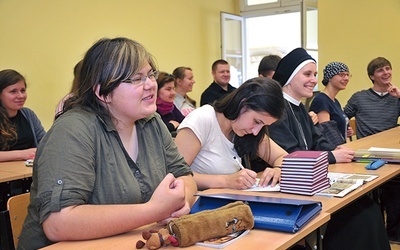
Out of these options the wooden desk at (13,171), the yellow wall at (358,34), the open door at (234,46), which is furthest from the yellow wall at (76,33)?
the yellow wall at (358,34)

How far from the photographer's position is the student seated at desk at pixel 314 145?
89.0 inches

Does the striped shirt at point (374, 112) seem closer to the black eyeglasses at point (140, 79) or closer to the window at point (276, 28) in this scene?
the window at point (276, 28)

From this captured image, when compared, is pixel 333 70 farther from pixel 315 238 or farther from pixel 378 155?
pixel 315 238

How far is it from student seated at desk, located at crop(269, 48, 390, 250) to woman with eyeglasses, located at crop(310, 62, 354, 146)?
2.85 ft

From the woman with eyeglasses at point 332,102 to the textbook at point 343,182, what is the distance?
4.79 feet

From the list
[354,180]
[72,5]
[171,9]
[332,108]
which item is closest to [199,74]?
[171,9]

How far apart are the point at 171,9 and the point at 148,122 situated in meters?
5.42

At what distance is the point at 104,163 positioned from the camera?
1.44 meters

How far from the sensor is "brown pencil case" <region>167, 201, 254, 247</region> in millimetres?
1255

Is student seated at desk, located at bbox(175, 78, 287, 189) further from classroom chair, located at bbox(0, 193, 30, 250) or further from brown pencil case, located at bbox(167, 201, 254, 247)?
classroom chair, located at bbox(0, 193, 30, 250)

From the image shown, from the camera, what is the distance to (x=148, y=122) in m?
1.73

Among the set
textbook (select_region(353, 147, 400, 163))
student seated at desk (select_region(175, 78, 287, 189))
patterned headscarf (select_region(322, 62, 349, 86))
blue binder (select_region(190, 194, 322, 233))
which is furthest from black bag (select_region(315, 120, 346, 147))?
blue binder (select_region(190, 194, 322, 233))

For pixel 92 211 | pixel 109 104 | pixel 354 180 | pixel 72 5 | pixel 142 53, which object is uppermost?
pixel 72 5

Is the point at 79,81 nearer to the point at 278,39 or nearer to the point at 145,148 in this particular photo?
the point at 145,148
